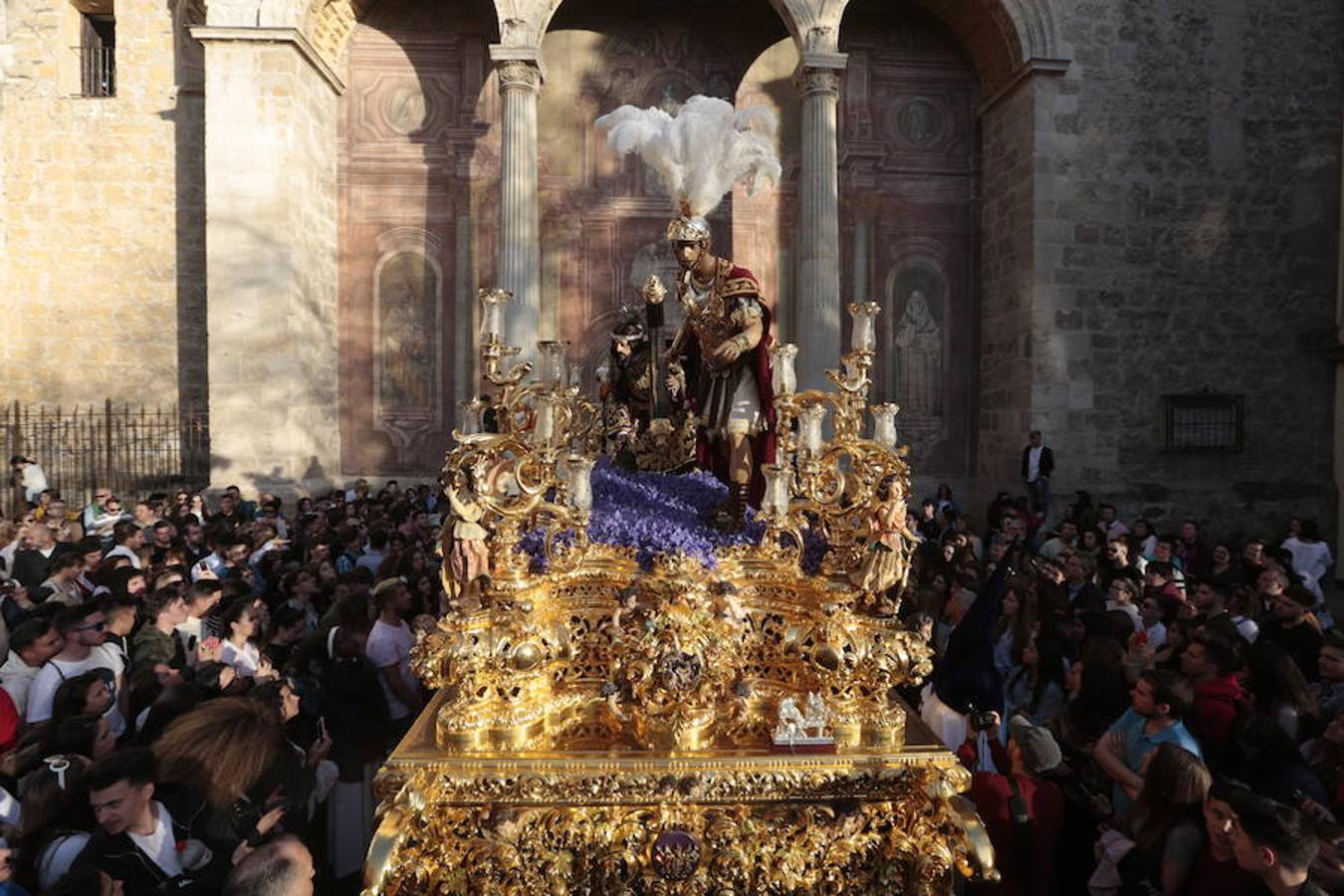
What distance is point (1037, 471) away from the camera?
13.6m

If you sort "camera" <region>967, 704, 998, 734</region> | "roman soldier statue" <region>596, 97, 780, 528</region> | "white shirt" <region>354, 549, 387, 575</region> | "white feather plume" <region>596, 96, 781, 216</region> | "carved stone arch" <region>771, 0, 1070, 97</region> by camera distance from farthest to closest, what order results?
"carved stone arch" <region>771, 0, 1070, 97</region> < "white shirt" <region>354, 549, 387, 575</region> < "white feather plume" <region>596, 96, 781, 216</region> < "roman soldier statue" <region>596, 97, 780, 528</region> < "camera" <region>967, 704, 998, 734</region>

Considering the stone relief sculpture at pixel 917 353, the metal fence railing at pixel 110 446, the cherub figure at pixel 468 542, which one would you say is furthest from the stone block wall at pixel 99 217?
the cherub figure at pixel 468 542

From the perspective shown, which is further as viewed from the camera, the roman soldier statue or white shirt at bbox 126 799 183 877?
the roman soldier statue

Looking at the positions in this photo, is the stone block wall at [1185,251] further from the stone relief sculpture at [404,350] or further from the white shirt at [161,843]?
A: the white shirt at [161,843]

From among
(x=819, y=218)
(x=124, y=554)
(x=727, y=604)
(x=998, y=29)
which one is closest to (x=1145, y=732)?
(x=727, y=604)

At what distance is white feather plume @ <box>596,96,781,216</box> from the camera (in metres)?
5.67

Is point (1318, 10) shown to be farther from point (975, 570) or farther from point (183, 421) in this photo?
point (183, 421)

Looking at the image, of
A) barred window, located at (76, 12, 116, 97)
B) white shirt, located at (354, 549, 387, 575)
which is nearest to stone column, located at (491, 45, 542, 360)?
white shirt, located at (354, 549, 387, 575)

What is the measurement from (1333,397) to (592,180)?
42.5 ft

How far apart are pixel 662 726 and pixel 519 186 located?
444 inches

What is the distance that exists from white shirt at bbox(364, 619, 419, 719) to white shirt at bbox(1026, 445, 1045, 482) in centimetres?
1082

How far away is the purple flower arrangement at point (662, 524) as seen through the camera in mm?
4773

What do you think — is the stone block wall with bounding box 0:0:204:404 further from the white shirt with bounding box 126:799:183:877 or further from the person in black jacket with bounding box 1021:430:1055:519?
the white shirt with bounding box 126:799:183:877

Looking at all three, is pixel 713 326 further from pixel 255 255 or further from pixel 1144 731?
pixel 255 255
